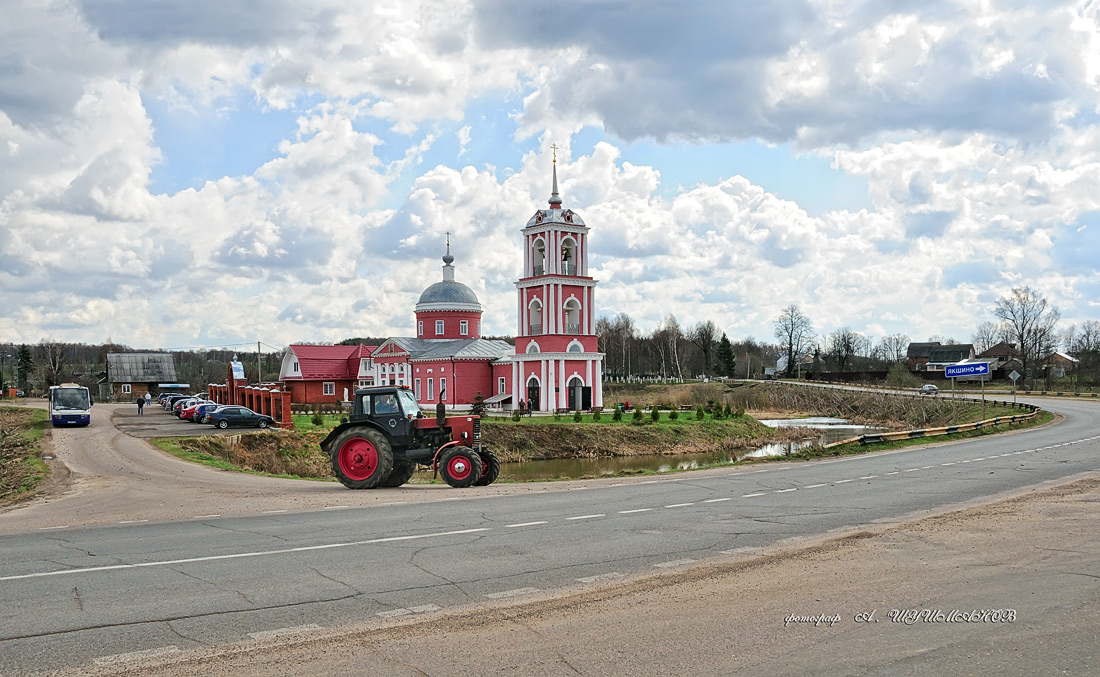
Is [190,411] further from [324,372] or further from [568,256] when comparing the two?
[568,256]

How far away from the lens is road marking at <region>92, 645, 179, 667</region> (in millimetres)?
6593

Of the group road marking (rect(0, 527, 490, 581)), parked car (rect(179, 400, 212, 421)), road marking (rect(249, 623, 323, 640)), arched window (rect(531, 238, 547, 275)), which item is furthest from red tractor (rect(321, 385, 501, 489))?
arched window (rect(531, 238, 547, 275))

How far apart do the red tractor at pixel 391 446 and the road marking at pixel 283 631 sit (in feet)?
37.2

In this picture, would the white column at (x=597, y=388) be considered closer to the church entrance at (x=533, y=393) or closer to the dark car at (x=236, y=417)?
the church entrance at (x=533, y=393)

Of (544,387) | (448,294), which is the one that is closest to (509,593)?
(544,387)

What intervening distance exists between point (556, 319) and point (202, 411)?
74.3 feet

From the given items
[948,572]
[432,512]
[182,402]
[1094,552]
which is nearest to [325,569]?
[432,512]

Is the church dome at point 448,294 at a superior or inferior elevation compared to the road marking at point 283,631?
superior

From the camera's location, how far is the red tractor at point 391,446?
62.6 ft

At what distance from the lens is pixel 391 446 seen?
19.3m

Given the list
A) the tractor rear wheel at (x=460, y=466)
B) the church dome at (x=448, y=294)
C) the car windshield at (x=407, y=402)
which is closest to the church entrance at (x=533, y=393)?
the church dome at (x=448, y=294)

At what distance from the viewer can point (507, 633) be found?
A: 7.34m

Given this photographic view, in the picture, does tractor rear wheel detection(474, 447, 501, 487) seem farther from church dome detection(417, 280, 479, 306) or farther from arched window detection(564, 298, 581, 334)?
church dome detection(417, 280, 479, 306)

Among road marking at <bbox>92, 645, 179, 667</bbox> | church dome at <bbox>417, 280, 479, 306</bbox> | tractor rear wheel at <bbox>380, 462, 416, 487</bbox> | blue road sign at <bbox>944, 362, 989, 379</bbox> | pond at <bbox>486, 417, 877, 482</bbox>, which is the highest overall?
church dome at <bbox>417, 280, 479, 306</bbox>
